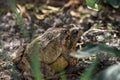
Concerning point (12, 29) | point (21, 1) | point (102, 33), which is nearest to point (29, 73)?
point (102, 33)

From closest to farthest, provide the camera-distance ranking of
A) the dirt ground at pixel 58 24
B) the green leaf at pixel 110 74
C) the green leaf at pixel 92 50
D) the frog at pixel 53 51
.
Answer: the green leaf at pixel 110 74 → the green leaf at pixel 92 50 → the frog at pixel 53 51 → the dirt ground at pixel 58 24

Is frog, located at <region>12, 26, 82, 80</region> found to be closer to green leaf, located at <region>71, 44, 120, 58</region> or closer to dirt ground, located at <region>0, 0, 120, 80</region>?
dirt ground, located at <region>0, 0, 120, 80</region>

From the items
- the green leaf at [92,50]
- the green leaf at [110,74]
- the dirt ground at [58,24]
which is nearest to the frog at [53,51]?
the dirt ground at [58,24]

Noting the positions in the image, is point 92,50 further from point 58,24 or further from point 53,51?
point 58,24

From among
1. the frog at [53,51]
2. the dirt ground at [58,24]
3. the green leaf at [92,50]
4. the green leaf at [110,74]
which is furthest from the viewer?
the dirt ground at [58,24]

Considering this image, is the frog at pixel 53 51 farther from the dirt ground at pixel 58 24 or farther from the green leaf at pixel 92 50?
the green leaf at pixel 92 50

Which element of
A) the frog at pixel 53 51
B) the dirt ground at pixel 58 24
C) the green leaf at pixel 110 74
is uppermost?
the green leaf at pixel 110 74

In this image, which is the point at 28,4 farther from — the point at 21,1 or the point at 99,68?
the point at 99,68

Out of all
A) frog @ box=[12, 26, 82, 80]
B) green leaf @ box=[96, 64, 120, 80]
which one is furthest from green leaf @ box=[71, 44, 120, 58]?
frog @ box=[12, 26, 82, 80]

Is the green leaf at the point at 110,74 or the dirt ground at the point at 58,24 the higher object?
the green leaf at the point at 110,74
